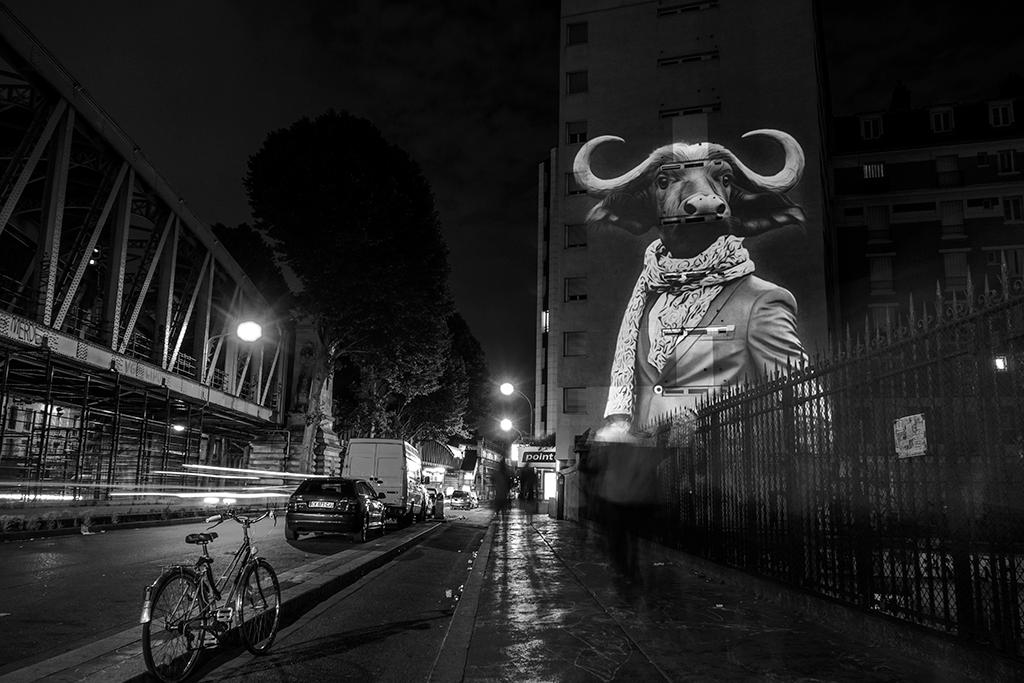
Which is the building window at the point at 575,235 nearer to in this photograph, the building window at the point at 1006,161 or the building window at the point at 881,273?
the building window at the point at 881,273

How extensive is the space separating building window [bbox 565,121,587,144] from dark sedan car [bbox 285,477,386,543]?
27.9m

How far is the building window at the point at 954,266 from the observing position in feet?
132

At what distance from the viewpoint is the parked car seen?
50.7 m

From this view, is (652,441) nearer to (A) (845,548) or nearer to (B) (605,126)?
(A) (845,548)

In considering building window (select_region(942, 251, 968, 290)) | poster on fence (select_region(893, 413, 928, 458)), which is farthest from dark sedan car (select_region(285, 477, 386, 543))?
building window (select_region(942, 251, 968, 290))

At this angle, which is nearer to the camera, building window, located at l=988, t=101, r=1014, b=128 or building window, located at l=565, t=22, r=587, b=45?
building window, located at l=565, t=22, r=587, b=45

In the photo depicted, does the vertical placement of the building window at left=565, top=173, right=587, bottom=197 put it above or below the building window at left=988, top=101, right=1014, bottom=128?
below

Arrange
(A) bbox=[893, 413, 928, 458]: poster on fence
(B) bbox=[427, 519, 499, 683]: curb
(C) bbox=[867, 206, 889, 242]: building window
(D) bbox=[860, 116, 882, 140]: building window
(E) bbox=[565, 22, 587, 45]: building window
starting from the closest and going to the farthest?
(A) bbox=[893, 413, 928, 458]: poster on fence
(B) bbox=[427, 519, 499, 683]: curb
(E) bbox=[565, 22, 587, 45]: building window
(C) bbox=[867, 206, 889, 242]: building window
(D) bbox=[860, 116, 882, 140]: building window

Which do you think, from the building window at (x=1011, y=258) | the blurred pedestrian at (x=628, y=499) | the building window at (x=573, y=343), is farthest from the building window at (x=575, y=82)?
the blurred pedestrian at (x=628, y=499)

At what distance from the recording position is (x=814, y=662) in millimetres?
5773

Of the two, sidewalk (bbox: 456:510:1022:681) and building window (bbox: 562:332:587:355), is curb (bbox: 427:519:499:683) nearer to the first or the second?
sidewalk (bbox: 456:510:1022:681)

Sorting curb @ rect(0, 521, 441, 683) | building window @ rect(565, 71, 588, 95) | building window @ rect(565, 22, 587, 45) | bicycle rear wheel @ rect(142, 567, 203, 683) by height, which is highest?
building window @ rect(565, 22, 587, 45)

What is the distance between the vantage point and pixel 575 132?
135 feet

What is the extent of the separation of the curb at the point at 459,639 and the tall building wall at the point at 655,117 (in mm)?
25785
